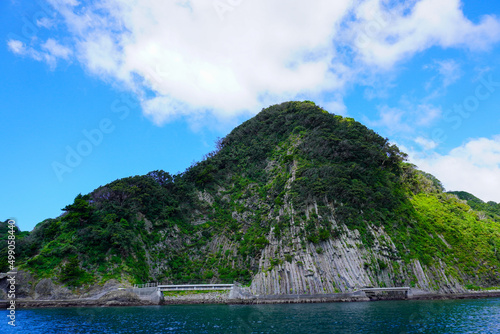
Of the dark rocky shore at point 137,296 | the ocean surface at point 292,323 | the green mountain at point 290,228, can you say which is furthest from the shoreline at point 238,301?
the ocean surface at point 292,323

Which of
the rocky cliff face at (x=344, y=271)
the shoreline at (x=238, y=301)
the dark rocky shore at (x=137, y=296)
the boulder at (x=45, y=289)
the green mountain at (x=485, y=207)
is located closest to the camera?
the shoreline at (x=238, y=301)

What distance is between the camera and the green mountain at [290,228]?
58.6 meters

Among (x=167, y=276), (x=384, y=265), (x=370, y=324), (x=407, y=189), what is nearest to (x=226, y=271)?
(x=167, y=276)

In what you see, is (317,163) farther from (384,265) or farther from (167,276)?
(167,276)

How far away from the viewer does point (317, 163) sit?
7788cm

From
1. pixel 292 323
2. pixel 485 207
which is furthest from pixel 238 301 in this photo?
pixel 485 207

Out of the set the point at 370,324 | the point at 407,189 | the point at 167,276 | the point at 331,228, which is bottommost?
the point at 370,324

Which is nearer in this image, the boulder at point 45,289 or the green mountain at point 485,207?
the boulder at point 45,289

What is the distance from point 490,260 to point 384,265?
102 feet

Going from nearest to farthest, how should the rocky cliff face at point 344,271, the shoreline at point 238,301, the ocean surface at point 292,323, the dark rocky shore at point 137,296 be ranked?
the ocean surface at point 292,323 → the shoreline at point 238,301 → the dark rocky shore at point 137,296 → the rocky cliff face at point 344,271

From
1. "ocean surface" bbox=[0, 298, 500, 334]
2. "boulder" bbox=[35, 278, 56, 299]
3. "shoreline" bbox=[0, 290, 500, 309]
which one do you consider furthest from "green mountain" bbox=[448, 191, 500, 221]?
"boulder" bbox=[35, 278, 56, 299]

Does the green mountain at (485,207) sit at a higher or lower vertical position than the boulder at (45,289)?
higher

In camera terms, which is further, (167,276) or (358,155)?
(358,155)

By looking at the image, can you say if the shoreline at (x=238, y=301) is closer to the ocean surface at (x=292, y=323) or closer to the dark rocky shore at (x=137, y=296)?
the dark rocky shore at (x=137, y=296)
